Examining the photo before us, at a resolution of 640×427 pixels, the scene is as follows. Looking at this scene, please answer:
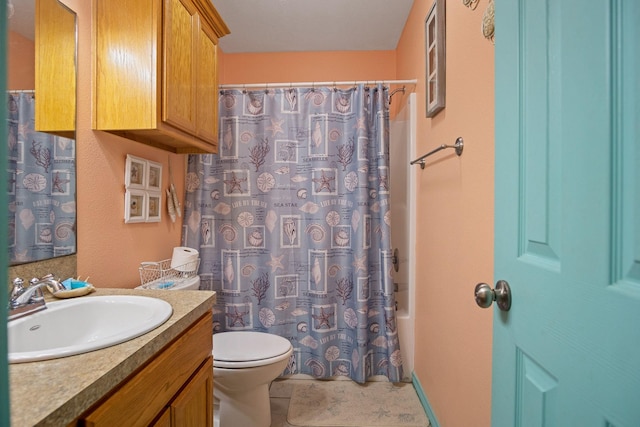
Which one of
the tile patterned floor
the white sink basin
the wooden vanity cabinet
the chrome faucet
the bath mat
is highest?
the chrome faucet

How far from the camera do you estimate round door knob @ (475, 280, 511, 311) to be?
664mm

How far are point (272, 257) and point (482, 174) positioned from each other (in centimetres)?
144

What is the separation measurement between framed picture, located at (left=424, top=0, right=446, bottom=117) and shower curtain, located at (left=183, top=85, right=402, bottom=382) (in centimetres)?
43

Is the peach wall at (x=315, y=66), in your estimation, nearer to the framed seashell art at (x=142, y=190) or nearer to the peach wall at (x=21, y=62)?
the framed seashell art at (x=142, y=190)

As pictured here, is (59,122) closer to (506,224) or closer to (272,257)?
(272,257)

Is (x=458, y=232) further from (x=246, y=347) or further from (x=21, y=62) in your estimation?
(x=21, y=62)

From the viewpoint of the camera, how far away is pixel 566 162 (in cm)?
49

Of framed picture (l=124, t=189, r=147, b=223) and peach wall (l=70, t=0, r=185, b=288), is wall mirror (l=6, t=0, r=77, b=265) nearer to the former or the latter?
peach wall (l=70, t=0, r=185, b=288)

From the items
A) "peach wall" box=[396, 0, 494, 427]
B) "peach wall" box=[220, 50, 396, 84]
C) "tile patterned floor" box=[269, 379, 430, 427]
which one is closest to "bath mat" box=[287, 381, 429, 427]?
"tile patterned floor" box=[269, 379, 430, 427]

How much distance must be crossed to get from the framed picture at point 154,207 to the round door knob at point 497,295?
166 cm

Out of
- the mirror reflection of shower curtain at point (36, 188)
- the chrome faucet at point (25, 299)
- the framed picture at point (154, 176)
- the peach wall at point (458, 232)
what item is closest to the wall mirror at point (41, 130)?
the mirror reflection of shower curtain at point (36, 188)

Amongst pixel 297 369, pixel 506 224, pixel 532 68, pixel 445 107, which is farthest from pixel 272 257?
pixel 532 68

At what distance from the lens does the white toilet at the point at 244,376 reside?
1426 mm

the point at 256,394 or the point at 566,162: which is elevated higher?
the point at 566,162
